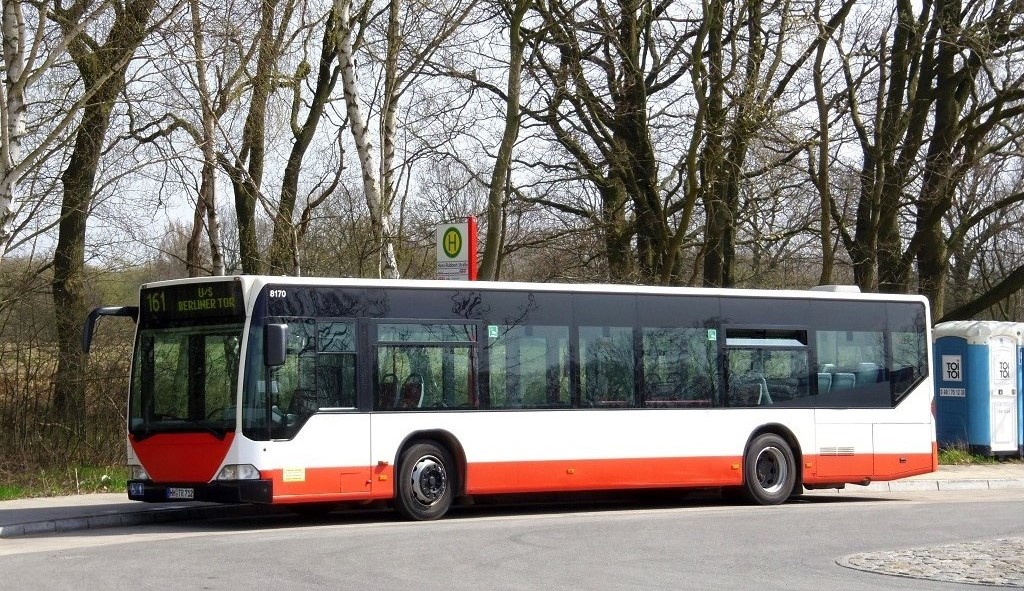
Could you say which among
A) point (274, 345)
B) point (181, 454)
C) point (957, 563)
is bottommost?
point (957, 563)

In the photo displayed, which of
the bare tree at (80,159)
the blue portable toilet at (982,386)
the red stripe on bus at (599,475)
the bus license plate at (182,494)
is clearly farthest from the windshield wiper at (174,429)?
the blue portable toilet at (982,386)

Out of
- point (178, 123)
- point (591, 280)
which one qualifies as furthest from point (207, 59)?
point (591, 280)

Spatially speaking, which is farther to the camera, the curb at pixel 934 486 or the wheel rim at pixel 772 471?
the curb at pixel 934 486

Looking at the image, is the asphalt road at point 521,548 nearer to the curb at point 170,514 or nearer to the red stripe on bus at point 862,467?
the curb at point 170,514

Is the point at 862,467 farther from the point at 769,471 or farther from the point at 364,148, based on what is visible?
the point at 364,148

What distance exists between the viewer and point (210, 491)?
Result: 14.4 metres

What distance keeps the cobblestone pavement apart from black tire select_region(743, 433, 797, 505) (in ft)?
17.9

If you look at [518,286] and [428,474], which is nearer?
[428,474]

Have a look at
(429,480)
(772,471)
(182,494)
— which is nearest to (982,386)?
(772,471)

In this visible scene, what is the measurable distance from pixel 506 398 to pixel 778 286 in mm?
19374

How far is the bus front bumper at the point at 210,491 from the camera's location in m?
14.2

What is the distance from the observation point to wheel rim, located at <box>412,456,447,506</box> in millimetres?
15562

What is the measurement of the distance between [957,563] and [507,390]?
20.9ft

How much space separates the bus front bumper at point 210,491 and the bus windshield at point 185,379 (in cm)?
57
